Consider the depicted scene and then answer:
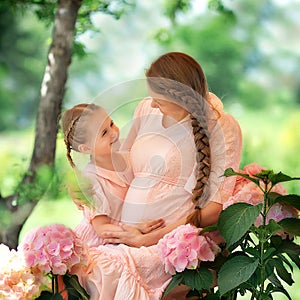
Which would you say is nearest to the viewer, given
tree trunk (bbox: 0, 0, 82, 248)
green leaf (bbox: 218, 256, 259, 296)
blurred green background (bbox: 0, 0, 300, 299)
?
green leaf (bbox: 218, 256, 259, 296)

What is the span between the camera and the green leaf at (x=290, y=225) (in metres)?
2.26

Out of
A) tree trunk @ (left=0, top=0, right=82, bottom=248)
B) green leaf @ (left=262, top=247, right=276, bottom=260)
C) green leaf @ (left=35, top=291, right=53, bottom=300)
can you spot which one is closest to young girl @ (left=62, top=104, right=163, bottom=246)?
green leaf @ (left=35, top=291, right=53, bottom=300)

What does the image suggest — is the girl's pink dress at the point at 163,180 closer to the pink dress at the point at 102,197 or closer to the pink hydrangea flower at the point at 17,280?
the pink dress at the point at 102,197

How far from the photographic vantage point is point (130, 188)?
2.44m

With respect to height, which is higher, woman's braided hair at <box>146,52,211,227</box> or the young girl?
woman's braided hair at <box>146,52,211,227</box>

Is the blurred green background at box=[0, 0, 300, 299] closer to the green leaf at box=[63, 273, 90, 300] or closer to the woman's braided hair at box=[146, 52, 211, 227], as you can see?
the woman's braided hair at box=[146, 52, 211, 227]

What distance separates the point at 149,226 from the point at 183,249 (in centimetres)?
18

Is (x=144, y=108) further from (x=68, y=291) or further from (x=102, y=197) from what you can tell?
(x=68, y=291)

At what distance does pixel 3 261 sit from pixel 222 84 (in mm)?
4973


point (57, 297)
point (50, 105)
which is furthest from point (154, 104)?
point (50, 105)

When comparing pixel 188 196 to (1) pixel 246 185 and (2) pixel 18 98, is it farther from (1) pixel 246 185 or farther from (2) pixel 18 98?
(2) pixel 18 98

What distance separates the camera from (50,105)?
11.4 ft

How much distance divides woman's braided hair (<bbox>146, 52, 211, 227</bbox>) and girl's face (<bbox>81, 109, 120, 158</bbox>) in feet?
0.58

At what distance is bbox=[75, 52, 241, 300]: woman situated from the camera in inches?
92.5
